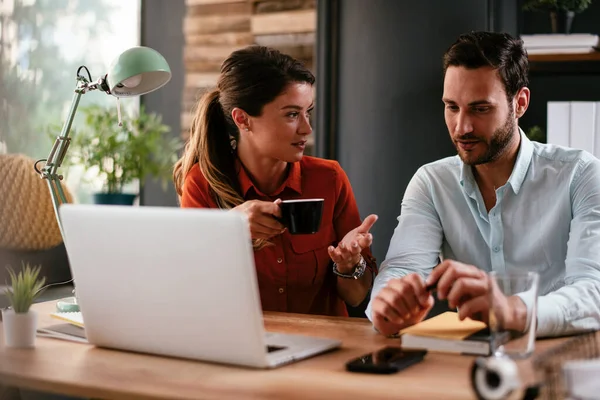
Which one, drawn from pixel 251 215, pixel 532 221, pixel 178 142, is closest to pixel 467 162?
pixel 532 221

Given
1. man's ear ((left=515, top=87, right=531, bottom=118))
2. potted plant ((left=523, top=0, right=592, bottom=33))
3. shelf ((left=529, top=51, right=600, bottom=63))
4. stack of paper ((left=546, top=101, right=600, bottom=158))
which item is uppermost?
potted plant ((left=523, top=0, right=592, bottom=33))

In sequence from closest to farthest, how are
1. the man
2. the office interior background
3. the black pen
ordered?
the black pen < the man < the office interior background

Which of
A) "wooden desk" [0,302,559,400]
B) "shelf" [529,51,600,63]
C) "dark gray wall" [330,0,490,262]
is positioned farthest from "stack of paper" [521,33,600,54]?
"wooden desk" [0,302,559,400]

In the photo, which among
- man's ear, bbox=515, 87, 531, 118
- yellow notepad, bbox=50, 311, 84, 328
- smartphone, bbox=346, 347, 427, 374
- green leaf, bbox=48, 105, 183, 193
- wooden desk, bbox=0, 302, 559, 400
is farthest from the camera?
green leaf, bbox=48, 105, 183, 193

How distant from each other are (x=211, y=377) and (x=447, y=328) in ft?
1.74

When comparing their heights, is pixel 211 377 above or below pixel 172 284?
below

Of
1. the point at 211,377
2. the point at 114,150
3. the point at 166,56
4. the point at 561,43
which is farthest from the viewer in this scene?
the point at 166,56

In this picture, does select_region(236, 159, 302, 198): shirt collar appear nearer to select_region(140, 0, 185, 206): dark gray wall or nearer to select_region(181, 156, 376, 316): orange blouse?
select_region(181, 156, 376, 316): orange blouse

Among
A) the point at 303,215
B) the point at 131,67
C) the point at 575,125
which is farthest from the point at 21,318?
the point at 575,125

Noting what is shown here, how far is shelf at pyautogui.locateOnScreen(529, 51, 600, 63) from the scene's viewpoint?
121 inches

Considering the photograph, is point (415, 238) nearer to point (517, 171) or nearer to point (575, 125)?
point (517, 171)

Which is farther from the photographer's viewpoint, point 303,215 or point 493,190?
point 493,190

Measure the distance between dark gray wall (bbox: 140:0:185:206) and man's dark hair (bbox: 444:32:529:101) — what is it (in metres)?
2.19

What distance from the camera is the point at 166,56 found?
4.20 metres
